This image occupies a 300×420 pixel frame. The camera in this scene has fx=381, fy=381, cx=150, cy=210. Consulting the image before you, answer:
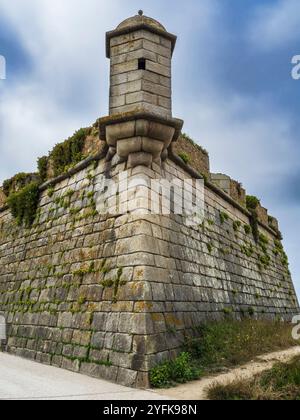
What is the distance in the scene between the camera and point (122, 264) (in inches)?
243

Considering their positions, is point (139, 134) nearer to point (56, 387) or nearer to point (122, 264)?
point (122, 264)

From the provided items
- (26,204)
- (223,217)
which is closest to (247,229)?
(223,217)

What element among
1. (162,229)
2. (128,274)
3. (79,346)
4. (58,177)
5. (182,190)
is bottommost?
(79,346)

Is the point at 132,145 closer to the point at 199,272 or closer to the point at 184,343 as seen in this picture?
the point at 199,272

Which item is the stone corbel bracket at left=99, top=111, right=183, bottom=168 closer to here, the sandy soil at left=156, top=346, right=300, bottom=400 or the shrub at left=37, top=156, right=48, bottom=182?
the sandy soil at left=156, top=346, right=300, bottom=400

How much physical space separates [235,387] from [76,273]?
3.90 m

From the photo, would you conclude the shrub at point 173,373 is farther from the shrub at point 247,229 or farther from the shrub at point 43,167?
the shrub at point 247,229

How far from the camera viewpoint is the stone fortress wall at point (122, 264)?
5.75 m

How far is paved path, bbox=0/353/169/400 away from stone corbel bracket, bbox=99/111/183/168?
359 centimetres

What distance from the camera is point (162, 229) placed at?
6738 millimetres

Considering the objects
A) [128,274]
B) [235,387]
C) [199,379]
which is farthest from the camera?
[128,274]

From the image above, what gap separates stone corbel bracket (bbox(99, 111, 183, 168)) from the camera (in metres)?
6.57

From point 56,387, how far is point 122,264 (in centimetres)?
209

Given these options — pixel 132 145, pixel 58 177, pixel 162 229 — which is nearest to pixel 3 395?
pixel 162 229
